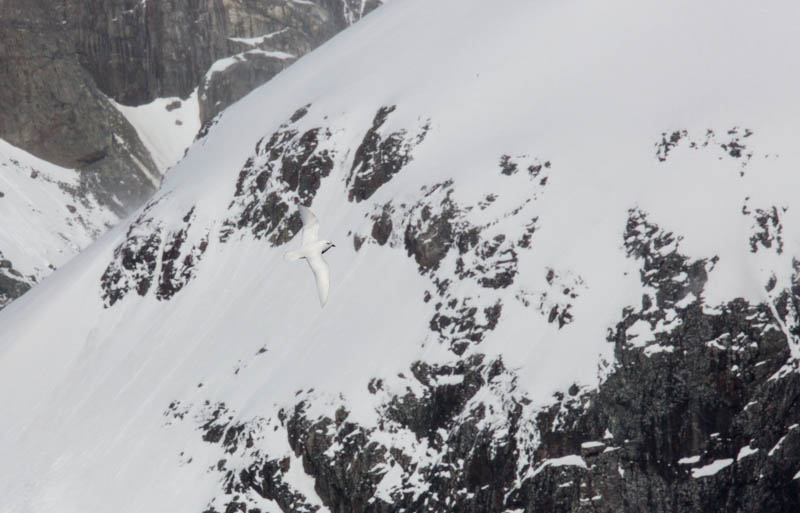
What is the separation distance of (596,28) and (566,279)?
18340 millimetres

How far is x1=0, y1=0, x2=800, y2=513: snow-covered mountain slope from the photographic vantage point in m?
49.8

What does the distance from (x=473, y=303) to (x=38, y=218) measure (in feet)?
A: 216

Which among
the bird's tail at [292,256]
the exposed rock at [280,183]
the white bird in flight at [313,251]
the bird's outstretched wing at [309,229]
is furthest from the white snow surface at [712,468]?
the exposed rock at [280,183]

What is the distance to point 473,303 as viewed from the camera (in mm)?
55688

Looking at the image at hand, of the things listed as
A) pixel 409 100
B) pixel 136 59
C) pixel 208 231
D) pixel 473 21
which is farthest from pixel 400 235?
pixel 136 59

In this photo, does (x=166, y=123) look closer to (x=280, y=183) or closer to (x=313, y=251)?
(x=280, y=183)

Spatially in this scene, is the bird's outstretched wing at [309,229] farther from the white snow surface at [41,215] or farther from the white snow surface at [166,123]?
the white snow surface at [166,123]

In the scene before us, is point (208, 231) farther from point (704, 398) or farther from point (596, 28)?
point (704, 398)

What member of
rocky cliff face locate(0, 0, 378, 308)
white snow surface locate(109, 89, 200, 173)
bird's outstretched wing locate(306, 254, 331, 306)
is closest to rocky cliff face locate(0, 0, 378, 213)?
rocky cliff face locate(0, 0, 378, 308)

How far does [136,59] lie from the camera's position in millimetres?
136875

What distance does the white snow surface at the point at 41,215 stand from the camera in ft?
346

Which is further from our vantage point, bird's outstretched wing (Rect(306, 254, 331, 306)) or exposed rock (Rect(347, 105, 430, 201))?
exposed rock (Rect(347, 105, 430, 201))

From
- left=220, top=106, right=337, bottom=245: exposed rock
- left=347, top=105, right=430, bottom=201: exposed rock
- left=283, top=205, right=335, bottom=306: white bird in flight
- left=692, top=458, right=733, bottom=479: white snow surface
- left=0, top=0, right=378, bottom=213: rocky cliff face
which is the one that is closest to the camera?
left=283, top=205, right=335, bottom=306: white bird in flight

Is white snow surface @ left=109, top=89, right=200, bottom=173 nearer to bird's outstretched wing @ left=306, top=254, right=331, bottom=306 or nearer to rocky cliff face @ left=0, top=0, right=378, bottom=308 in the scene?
rocky cliff face @ left=0, top=0, right=378, bottom=308
